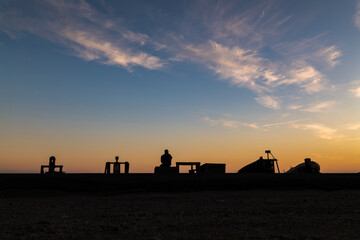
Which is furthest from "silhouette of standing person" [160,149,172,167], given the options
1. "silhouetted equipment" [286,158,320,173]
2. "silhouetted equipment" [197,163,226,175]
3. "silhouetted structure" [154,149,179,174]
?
"silhouetted equipment" [286,158,320,173]

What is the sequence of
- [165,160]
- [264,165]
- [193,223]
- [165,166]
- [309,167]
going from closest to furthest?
[193,223] → [165,166] → [165,160] → [264,165] → [309,167]

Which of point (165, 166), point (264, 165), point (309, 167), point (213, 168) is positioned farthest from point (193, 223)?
point (309, 167)

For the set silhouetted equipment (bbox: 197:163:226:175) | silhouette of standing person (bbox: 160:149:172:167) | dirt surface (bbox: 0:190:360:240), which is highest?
silhouette of standing person (bbox: 160:149:172:167)

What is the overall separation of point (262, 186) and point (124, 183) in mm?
4808

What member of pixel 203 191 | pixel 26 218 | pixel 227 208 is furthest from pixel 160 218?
pixel 203 191

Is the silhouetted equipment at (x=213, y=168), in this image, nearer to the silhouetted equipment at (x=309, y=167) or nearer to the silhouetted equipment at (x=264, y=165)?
the silhouetted equipment at (x=264, y=165)

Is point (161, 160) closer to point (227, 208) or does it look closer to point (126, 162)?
point (126, 162)

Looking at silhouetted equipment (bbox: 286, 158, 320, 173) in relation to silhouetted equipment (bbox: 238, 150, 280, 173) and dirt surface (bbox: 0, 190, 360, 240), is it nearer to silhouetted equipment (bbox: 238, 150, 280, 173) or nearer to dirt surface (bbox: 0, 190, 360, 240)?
silhouetted equipment (bbox: 238, 150, 280, 173)

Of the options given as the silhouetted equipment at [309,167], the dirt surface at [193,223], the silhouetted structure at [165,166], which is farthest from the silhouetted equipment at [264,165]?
the dirt surface at [193,223]

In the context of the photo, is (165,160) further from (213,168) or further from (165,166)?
(213,168)

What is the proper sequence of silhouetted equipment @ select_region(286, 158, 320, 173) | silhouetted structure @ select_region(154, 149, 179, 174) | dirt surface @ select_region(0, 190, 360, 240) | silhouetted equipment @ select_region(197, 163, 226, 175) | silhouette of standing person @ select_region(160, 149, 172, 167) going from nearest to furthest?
dirt surface @ select_region(0, 190, 360, 240)
silhouetted structure @ select_region(154, 149, 179, 174)
silhouette of standing person @ select_region(160, 149, 172, 167)
silhouetted equipment @ select_region(197, 163, 226, 175)
silhouetted equipment @ select_region(286, 158, 320, 173)

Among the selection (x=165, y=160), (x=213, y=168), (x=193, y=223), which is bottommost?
(x=193, y=223)

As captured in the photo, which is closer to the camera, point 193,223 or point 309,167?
point 193,223

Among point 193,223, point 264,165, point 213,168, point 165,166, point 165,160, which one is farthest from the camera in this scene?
point 264,165
